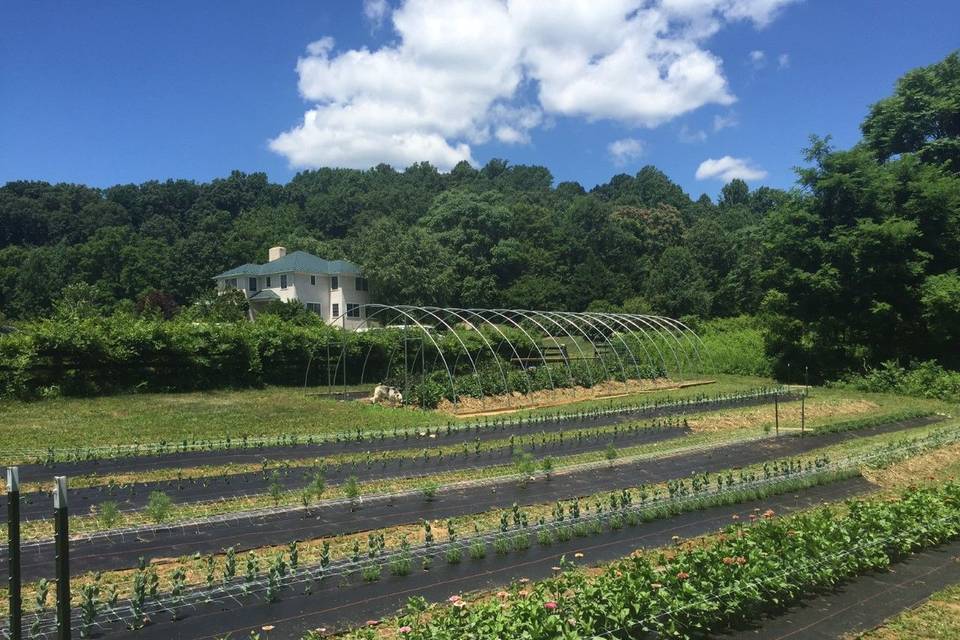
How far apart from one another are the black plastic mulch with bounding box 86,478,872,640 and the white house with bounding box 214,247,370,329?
3406cm

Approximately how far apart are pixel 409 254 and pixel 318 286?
7.22 m

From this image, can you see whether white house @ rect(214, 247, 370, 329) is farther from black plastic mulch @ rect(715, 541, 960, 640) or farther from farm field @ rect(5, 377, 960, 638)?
black plastic mulch @ rect(715, 541, 960, 640)

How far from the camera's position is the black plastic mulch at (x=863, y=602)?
4727mm

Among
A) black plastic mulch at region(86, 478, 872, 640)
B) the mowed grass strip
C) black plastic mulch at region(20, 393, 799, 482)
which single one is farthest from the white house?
the mowed grass strip

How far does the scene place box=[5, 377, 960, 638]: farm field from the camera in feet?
18.0

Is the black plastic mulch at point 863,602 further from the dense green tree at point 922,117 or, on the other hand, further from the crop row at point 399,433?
the dense green tree at point 922,117

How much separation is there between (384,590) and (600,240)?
50727mm

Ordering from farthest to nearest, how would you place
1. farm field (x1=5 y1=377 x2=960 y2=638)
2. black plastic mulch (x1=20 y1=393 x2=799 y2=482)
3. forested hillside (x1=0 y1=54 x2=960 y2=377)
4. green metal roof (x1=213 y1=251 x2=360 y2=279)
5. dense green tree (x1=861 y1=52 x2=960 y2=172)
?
green metal roof (x1=213 y1=251 x2=360 y2=279)
dense green tree (x1=861 y1=52 x2=960 y2=172)
forested hillside (x1=0 y1=54 x2=960 y2=377)
black plastic mulch (x1=20 y1=393 x2=799 y2=482)
farm field (x1=5 y1=377 x2=960 y2=638)

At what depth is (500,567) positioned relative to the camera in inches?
242

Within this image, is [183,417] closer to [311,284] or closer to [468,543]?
[468,543]

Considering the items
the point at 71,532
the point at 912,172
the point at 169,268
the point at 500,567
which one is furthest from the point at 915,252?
the point at 169,268

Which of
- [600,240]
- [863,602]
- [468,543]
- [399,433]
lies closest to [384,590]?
[468,543]

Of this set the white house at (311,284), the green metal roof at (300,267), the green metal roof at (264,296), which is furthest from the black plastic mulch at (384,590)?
the green metal roof at (264,296)

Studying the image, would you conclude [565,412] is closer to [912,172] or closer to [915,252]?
[915,252]
